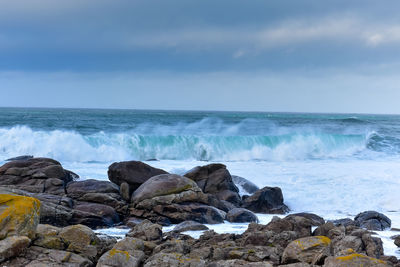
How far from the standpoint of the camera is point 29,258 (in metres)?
6.27

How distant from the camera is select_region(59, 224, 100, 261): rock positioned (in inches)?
271

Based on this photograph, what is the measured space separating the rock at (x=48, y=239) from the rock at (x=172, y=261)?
4.80 feet

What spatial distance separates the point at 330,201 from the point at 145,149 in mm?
18005

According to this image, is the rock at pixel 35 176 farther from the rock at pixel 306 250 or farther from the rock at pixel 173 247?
the rock at pixel 306 250

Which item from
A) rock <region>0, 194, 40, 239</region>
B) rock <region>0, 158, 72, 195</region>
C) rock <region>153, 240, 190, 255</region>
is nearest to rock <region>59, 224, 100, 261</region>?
rock <region>0, 194, 40, 239</region>

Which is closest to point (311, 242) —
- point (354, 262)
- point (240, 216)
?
point (354, 262)

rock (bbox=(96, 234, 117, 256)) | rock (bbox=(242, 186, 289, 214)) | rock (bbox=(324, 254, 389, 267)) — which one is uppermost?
rock (bbox=(324, 254, 389, 267))

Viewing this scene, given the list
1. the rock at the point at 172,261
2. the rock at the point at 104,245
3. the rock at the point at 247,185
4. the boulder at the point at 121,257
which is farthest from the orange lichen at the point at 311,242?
the rock at the point at 247,185

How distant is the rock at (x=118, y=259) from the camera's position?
629 centimetres

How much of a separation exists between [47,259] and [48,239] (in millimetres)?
510

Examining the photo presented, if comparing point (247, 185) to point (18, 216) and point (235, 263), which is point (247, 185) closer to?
point (235, 263)

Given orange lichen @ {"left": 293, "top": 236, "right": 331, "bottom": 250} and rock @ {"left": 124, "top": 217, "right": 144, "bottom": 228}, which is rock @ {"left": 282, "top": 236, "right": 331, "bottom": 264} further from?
rock @ {"left": 124, "top": 217, "right": 144, "bottom": 228}

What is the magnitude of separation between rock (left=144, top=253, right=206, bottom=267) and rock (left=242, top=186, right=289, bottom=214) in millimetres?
7289

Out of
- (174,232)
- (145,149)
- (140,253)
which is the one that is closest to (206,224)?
(174,232)
